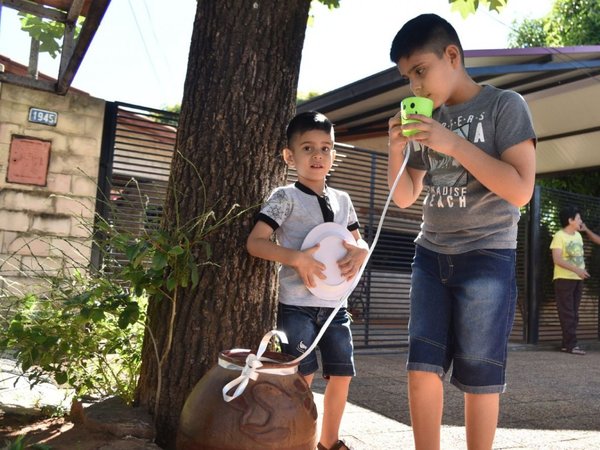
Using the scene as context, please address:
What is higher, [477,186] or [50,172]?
[50,172]

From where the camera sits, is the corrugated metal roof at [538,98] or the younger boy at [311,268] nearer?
the younger boy at [311,268]

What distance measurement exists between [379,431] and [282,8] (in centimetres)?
241

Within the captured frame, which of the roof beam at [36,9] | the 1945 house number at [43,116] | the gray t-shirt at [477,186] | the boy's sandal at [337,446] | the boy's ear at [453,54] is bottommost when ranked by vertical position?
the boy's sandal at [337,446]

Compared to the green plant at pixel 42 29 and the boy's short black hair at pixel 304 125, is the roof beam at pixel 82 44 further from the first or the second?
the boy's short black hair at pixel 304 125

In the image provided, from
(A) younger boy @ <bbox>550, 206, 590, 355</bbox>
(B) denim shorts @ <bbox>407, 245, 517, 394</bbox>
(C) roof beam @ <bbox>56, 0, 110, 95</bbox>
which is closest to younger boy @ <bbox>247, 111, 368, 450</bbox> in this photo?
(B) denim shorts @ <bbox>407, 245, 517, 394</bbox>

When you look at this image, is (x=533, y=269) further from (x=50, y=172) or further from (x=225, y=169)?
(x=225, y=169)

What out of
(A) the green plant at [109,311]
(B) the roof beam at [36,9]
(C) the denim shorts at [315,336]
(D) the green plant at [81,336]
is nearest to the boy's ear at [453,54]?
(A) the green plant at [109,311]

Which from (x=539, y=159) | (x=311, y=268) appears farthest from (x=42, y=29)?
(x=539, y=159)

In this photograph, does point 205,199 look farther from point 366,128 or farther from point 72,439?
point 366,128

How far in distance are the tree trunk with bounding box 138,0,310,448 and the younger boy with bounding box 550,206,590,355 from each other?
6523 millimetres

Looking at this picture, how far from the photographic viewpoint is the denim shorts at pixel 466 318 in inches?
92.1

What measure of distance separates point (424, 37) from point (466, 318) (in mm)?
1073

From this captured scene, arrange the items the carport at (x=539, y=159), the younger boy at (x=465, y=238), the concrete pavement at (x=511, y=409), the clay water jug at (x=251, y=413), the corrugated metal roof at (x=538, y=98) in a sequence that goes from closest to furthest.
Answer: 1. the clay water jug at (x=251, y=413)
2. the younger boy at (x=465, y=238)
3. the concrete pavement at (x=511, y=409)
4. the carport at (x=539, y=159)
5. the corrugated metal roof at (x=538, y=98)

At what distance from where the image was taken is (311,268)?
2711mm
